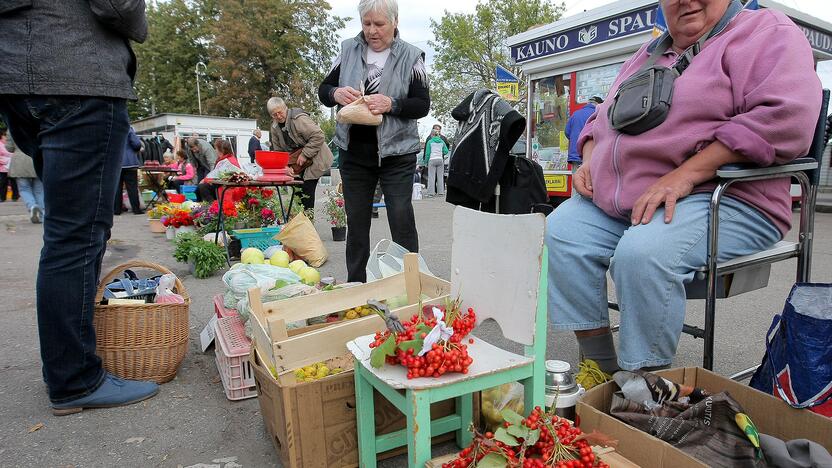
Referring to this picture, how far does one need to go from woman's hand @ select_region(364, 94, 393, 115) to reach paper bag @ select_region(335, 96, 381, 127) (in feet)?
0.08

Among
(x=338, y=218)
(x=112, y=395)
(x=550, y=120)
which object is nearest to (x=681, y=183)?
(x=112, y=395)

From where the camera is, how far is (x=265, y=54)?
32344 mm

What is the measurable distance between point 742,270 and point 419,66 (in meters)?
2.22

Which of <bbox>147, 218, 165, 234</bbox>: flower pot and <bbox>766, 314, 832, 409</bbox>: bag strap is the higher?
<bbox>766, 314, 832, 409</bbox>: bag strap

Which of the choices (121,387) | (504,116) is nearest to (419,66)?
(504,116)

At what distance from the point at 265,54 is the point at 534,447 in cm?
3451

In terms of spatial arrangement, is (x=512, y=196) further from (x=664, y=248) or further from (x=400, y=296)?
(x=664, y=248)

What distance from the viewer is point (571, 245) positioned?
6.53 feet

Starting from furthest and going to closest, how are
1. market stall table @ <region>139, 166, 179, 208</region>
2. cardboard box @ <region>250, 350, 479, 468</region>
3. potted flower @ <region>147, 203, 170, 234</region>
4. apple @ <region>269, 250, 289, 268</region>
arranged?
market stall table @ <region>139, 166, 179, 208</region> → potted flower @ <region>147, 203, 170, 234</region> → apple @ <region>269, 250, 289, 268</region> → cardboard box @ <region>250, 350, 479, 468</region>

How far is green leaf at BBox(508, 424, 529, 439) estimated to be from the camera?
130 centimetres

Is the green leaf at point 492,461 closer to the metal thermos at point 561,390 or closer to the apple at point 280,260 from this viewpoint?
the metal thermos at point 561,390

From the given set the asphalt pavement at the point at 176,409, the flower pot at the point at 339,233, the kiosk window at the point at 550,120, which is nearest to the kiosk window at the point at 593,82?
the kiosk window at the point at 550,120

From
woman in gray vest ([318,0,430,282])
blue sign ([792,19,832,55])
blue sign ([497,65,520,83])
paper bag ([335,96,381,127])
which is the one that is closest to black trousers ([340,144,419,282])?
woman in gray vest ([318,0,430,282])

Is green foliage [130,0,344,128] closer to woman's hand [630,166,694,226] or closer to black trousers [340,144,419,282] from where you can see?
black trousers [340,144,419,282]
